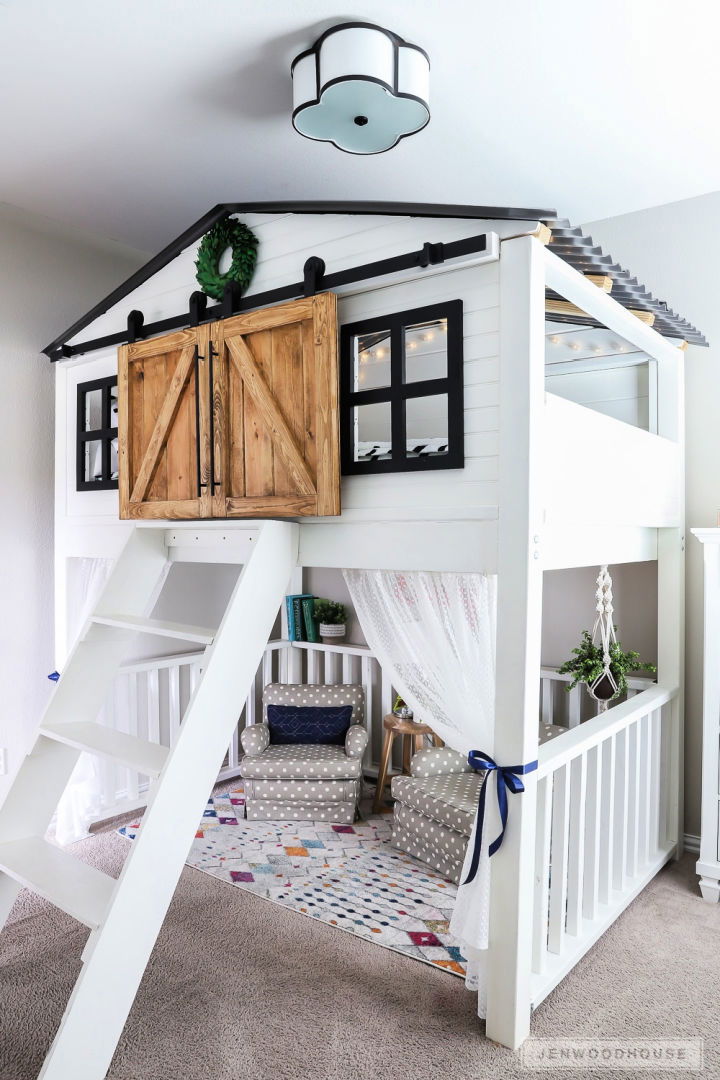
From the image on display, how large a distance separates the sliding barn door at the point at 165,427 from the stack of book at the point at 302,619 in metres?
1.67

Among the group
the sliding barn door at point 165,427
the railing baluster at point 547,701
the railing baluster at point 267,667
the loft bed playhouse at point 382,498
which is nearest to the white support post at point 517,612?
the loft bed playhouse at point 382,498

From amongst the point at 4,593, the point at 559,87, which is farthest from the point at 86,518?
the point at 559,87

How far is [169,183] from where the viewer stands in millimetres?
3158

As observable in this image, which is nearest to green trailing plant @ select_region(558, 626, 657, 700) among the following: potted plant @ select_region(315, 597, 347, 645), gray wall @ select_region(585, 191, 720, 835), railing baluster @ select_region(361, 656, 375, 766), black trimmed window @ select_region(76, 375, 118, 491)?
gray wall @ select_region(585, 191, 720, 835)

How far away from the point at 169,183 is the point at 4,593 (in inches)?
78.4

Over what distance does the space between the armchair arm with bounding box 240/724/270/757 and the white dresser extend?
1.99m

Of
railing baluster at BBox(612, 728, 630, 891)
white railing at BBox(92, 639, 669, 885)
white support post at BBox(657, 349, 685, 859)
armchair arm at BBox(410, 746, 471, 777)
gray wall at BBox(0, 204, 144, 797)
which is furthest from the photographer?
white railing at BBox(92, 639, 669, 885)

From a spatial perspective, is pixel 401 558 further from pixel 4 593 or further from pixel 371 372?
pixel 4 593

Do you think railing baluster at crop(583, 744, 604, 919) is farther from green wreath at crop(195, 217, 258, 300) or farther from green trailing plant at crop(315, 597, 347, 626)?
green wreath at crop(195, 217, 258, 300)

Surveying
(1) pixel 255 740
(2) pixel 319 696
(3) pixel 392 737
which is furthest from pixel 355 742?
(1) pixel 255 740

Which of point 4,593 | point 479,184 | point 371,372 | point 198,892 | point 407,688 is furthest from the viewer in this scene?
point 4,593

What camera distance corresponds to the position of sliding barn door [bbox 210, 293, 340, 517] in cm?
224

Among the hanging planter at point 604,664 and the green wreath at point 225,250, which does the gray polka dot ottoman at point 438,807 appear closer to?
the hanging planter at point 604,664

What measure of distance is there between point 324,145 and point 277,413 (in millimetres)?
1207
